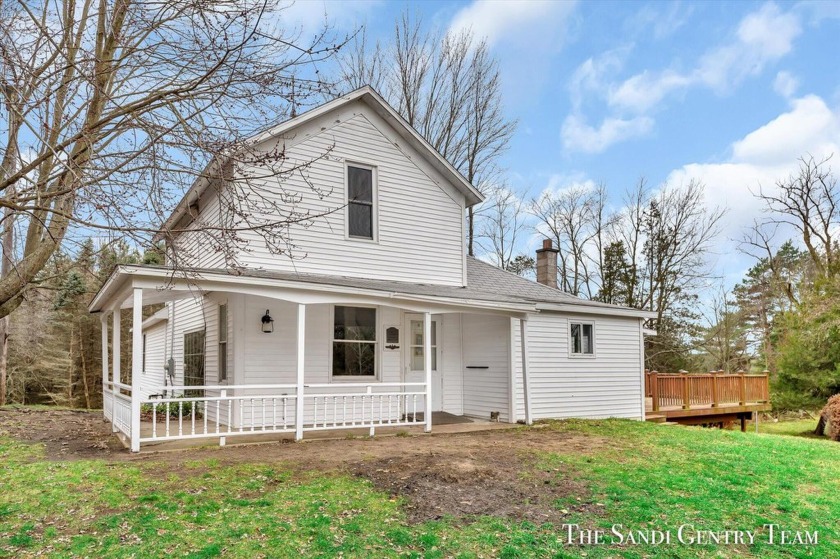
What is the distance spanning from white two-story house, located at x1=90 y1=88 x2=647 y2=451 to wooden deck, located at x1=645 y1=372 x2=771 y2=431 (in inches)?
55.1

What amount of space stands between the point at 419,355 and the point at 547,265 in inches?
245

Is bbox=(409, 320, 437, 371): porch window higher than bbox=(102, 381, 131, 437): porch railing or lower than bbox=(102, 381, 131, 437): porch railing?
higher

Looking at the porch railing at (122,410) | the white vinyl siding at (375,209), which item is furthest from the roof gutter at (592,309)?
the porch railing at (122,410)

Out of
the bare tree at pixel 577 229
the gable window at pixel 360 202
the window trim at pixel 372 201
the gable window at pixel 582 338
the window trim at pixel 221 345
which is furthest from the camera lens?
the bare tree at pixel 577 229

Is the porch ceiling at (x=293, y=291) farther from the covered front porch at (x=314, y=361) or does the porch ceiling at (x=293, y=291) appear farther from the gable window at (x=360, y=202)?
the gable window at (x=360, y=202)

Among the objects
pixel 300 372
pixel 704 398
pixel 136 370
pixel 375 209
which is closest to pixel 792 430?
pixel 704 398

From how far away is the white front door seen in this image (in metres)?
11.9

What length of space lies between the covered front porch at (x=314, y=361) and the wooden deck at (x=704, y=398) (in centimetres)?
525

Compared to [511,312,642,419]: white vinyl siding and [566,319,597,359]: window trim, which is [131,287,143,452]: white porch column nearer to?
[511,312,642,419]: white vinyl siding

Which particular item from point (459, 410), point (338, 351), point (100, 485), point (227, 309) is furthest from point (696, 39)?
point (100, 485)

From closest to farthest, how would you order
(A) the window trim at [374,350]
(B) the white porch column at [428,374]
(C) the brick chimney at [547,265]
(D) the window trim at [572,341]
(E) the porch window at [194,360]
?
(B) the white porch column at [428,374]
(A) the window trim at [374,350]
(E) the porch window at [194,360]
(D) the window trim at [572,341]
(C) the brick chimney at [547,265]

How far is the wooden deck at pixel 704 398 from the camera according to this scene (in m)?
15.5

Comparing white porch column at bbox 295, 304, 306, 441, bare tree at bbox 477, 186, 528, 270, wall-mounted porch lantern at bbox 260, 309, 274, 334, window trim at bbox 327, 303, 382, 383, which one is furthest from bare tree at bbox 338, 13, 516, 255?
white porch column at bbox 295, 304, 306, 441

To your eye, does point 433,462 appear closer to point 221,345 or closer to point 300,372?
point 300,372
